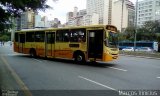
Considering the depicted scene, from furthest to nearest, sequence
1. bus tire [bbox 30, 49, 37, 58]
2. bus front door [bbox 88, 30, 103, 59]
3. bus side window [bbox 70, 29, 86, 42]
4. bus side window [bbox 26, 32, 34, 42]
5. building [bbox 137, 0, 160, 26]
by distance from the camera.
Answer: building [bbox 137, 0, 160, 26]
bus side window [bbox 26, 32, 34, 42]
bus tire [bbox 30, 49, 37, 58]
bus side window [bbox 70, 29, 86, 42]
bus front door [bbox 88, 30, 103, 59]

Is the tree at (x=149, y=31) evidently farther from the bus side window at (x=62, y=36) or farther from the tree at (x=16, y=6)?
the tree at (x=16, y=6)

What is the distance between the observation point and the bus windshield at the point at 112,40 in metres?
19.9

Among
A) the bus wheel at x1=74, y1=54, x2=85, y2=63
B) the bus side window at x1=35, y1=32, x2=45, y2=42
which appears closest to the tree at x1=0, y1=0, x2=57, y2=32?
the bus wheel at x1=74, y1=54, x2=85, y2=63

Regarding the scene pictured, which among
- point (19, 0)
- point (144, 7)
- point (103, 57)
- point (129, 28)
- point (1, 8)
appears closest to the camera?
point (19, 0)

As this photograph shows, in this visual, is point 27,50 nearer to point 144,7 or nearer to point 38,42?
point 38,42

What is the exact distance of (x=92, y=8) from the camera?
315 feet

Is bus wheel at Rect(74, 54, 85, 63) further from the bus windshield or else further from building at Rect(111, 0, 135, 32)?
building at Rect(111, 0, 135, 32)

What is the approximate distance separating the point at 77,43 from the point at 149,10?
12454cm

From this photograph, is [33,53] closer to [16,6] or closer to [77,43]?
[77,43]

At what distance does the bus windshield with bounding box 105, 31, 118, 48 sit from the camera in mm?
19941

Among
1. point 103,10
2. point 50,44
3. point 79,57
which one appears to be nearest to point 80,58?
point 79,57

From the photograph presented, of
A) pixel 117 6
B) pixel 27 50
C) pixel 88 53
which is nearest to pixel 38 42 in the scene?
pixel 27 50

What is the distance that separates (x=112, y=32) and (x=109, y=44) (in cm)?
101

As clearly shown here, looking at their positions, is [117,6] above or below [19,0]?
above
